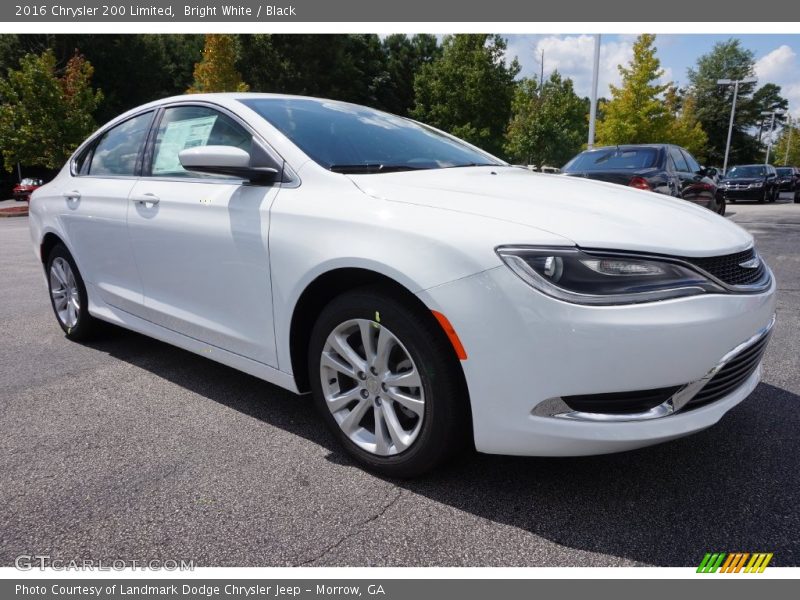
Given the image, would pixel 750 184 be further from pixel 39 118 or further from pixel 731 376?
pixel 39 118

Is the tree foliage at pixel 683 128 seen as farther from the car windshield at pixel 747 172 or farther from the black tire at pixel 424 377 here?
the black tire at pixel 424 377

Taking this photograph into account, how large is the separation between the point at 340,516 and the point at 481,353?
825mm

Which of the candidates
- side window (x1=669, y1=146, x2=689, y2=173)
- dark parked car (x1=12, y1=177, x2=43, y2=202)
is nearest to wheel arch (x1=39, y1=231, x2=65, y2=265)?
side window (x1=669, y1=146, x2=689, y2=173)

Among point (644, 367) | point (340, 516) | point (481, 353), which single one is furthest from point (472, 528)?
point (644, 367)

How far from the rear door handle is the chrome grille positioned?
266cm

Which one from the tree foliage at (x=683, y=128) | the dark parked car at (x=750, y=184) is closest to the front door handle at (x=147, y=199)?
the dark parked car at (x=750, y=184)

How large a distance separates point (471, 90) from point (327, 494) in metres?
32.9

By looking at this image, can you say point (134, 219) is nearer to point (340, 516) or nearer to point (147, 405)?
point (147, 405)

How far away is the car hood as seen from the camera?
203 centimetres

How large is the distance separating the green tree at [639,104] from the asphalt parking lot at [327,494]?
A: 2456 cm

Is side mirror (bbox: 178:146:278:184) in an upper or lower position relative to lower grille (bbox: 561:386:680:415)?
upper

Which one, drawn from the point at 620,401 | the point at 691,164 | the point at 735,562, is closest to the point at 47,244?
the point at 620,401

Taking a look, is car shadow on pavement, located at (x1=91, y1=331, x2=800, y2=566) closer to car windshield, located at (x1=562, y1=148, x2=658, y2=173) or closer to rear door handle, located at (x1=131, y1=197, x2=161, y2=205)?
rear door handle, located at (x1=131, y1=197, x2=161, y2=205)

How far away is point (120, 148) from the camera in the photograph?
3.83 metres
